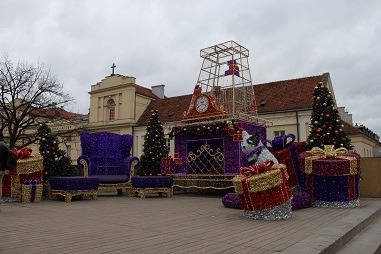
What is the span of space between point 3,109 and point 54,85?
3.52m

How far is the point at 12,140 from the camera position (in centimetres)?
2036

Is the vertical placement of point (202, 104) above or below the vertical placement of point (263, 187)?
above

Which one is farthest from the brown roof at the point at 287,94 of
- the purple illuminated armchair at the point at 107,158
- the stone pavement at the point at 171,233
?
the stone pavement at the point at 171,233

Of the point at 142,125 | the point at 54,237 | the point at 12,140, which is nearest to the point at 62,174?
the point at 54,237

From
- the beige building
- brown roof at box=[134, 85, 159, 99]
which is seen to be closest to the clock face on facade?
the beige building

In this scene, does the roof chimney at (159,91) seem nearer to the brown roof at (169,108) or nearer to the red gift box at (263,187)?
the brown roof at (169,108)

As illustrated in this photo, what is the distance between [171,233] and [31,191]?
247 inches

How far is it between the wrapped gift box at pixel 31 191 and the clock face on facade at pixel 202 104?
20.8 ft

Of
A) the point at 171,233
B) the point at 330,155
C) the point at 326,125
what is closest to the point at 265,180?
the point at 171,233

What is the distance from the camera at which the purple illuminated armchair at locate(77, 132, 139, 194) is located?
41.7ft

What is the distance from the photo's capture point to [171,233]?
4.85 metres

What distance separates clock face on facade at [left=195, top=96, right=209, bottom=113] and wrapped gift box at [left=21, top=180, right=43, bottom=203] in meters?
6.33

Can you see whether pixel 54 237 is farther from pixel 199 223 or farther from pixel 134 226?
pixel 199 223

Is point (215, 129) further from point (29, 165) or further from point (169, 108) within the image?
point (169, 108)
